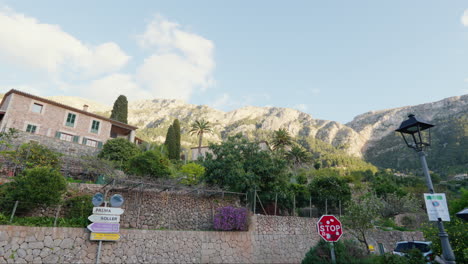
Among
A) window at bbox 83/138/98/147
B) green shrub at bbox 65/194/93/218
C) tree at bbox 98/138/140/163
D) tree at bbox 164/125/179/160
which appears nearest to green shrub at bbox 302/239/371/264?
green shrub at bbox 65/194/93/218

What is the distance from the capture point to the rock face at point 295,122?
13150cm

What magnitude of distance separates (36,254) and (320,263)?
11.9 metres

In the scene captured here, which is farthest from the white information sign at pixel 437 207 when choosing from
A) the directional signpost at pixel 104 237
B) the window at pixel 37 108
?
the window at pixel 37 108

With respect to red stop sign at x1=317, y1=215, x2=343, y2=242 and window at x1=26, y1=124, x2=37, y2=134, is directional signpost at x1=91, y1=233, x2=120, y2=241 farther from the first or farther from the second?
window at x1=26, y1=124, x2=37, y2=134

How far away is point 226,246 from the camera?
56.2 feet

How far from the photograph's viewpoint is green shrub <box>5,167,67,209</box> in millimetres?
12375

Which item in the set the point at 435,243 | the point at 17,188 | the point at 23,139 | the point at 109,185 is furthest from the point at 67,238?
the point at 23,139

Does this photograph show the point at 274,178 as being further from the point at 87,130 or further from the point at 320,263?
the point at 87,130

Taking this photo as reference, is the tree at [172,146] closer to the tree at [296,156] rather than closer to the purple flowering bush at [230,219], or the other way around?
the tree at [296,156]

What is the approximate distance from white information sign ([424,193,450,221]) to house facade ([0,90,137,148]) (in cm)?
3226

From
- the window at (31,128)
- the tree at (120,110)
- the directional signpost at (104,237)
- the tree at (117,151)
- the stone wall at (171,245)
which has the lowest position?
the stone wall at (171,245)

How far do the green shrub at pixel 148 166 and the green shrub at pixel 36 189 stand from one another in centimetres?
933

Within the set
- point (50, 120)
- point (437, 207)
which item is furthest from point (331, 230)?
point (50, 120)

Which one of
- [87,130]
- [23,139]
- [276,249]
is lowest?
[276,249]
